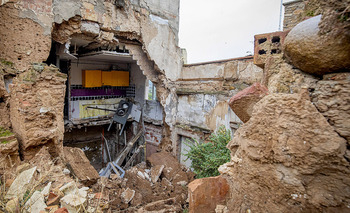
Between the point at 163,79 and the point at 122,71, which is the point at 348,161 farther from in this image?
the point at 122,71

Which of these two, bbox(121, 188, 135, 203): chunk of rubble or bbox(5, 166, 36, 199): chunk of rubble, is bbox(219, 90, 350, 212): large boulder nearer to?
bbox(5, 166, 36, 199): chunk of rubble

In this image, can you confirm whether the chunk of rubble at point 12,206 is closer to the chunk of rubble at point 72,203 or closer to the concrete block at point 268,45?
the chunk of rubble at point 72,203

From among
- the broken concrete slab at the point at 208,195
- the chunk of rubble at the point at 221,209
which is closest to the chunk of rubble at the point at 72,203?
the broken concrete slab at the point at 208,195

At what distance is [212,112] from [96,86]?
648 centimetres

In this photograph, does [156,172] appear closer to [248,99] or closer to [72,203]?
[72,203]

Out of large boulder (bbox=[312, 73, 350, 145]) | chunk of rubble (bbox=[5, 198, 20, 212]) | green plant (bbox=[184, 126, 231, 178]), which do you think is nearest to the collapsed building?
large boulder (bbox=[312, 73, 350, 145])

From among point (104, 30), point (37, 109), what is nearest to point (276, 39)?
point (37, 109)

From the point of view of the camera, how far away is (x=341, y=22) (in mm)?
1262

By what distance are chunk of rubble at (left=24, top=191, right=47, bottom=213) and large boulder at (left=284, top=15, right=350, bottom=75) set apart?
3.80 meters

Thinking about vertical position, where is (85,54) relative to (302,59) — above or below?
above

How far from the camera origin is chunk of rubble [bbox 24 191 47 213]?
3102 mm

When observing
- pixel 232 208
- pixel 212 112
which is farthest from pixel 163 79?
pixel 232 208

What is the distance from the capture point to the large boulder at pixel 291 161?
1.26 metres

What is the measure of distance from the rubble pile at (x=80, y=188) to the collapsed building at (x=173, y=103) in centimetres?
7
